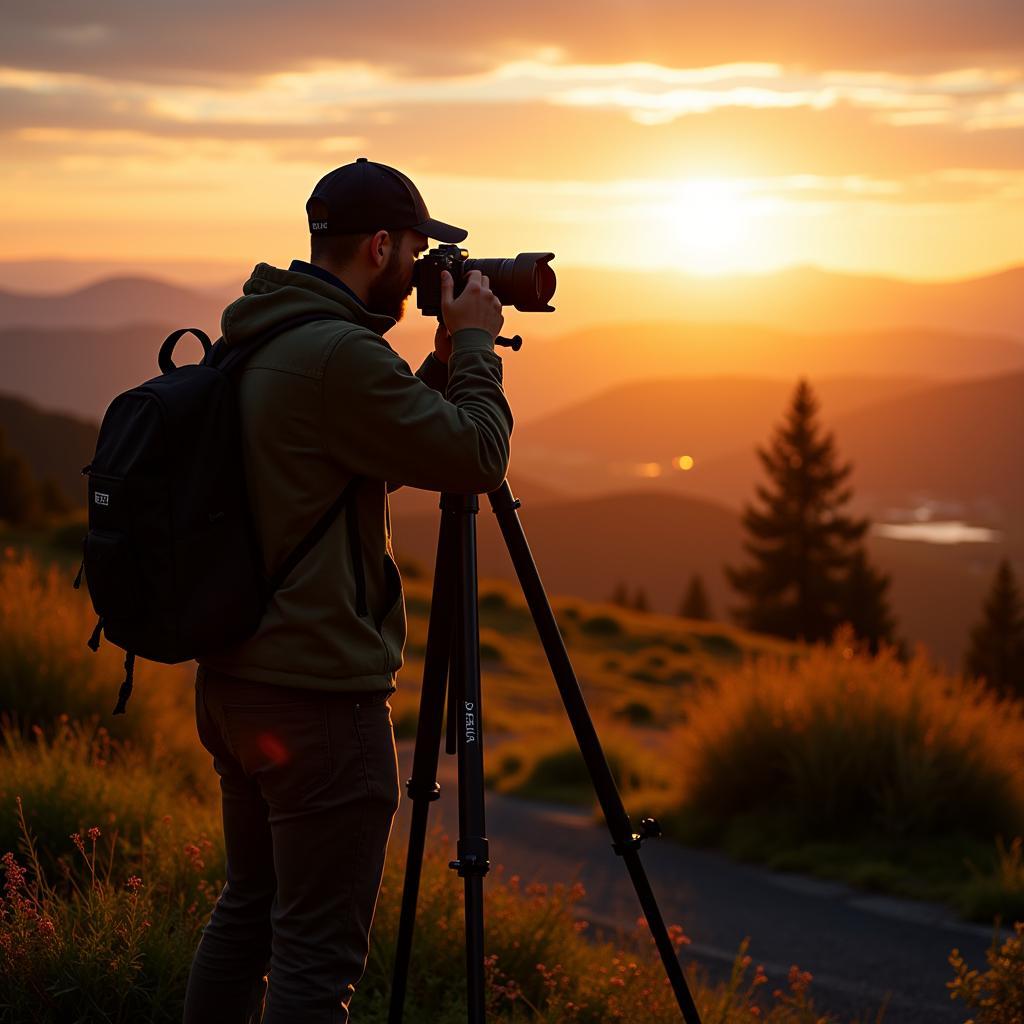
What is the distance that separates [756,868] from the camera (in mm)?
7590

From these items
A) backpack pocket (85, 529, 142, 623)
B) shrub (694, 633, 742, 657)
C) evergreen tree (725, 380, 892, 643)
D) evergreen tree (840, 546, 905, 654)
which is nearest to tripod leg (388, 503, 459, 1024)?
backpack pocket (85, 529, 142, 623)

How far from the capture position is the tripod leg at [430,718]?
10.1 ft

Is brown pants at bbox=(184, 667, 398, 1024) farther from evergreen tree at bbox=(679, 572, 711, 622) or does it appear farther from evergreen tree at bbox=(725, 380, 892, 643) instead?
evergreen tree at bbox=(679, 572, 711, 622)

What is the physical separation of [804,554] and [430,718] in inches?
1838

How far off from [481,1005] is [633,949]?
10.5ft

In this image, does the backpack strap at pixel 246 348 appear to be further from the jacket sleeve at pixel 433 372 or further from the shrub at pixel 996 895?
the shrub at pixel 996 895

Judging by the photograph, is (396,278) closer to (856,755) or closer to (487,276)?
(487,276)

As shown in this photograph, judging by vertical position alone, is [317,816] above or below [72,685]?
above

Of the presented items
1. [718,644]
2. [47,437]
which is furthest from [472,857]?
[47,437]

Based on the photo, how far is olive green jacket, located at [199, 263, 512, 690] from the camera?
2.40 metres

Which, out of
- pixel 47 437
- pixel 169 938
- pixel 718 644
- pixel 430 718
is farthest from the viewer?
pixel 47 437

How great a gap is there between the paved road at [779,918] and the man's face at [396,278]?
2.38 meters

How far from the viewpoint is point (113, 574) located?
2408 millimetres

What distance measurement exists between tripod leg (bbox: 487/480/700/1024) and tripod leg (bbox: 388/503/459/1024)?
0.14 metres
